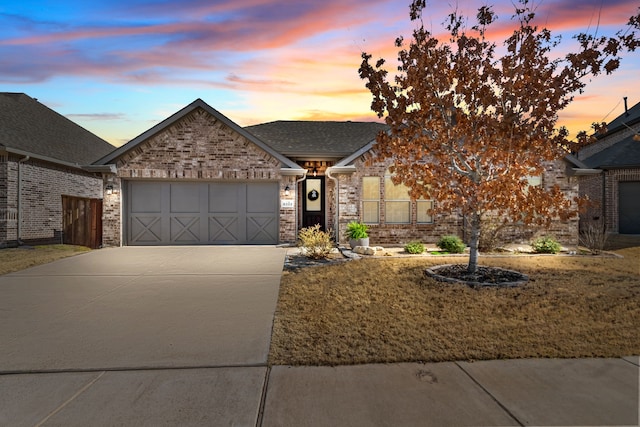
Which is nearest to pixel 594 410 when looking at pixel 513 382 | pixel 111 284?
pixel 513 382

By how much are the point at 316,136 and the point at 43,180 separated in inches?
468

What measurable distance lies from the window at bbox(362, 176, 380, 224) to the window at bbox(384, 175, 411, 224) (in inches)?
12.4

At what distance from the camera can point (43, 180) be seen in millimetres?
15609

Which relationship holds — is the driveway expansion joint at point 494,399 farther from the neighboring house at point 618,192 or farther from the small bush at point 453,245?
the neighboring house at point 618,192

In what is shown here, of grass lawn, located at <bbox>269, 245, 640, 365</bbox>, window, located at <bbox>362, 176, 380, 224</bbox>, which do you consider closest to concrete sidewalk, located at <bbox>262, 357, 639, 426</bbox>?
grass lawn, located at <bbox>269, 245, 640, 365</bbox>

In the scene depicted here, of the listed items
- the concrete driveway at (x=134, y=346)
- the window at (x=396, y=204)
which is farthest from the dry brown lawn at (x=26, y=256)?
the window at (x=396, y=204)

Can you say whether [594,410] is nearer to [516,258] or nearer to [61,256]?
[516,258]

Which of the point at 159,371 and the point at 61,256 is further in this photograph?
the point at 61,256

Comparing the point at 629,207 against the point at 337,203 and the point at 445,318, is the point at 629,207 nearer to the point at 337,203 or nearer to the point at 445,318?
the point at 337,203

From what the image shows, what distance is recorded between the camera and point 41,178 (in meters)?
15.5

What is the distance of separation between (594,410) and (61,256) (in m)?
13.6

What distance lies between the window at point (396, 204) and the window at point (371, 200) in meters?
0.32

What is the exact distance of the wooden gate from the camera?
1658 cm

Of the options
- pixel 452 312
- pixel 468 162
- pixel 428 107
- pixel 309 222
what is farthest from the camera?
pixel 309 222
